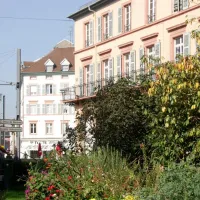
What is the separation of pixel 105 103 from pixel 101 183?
13510 millimetres

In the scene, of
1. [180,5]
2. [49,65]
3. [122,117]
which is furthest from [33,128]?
[122,117]

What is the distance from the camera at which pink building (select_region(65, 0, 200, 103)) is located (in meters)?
38.8

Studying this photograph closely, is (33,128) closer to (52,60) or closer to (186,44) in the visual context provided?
(52,60)

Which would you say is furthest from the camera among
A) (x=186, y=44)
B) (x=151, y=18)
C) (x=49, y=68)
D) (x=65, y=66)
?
(x=49, y=68)

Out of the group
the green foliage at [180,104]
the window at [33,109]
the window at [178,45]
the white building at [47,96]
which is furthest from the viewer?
the window at [33,109]

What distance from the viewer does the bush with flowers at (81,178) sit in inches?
551

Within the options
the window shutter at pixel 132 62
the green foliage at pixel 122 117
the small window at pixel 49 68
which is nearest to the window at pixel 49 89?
the small window at pixel 49 68

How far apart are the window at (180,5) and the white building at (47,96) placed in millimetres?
58805

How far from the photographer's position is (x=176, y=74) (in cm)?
1714

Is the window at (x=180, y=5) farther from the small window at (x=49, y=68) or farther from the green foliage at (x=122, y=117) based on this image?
the small window at (x=49, y=68)

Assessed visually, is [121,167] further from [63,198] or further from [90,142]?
[90,142]

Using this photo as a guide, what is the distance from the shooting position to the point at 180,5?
38.8 metres

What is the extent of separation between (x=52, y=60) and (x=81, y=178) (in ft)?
281

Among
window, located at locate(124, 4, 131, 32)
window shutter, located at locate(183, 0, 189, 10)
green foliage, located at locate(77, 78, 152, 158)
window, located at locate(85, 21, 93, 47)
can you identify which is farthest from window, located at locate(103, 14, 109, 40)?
green foliage, located at locate(77, 78, 152, 158)
